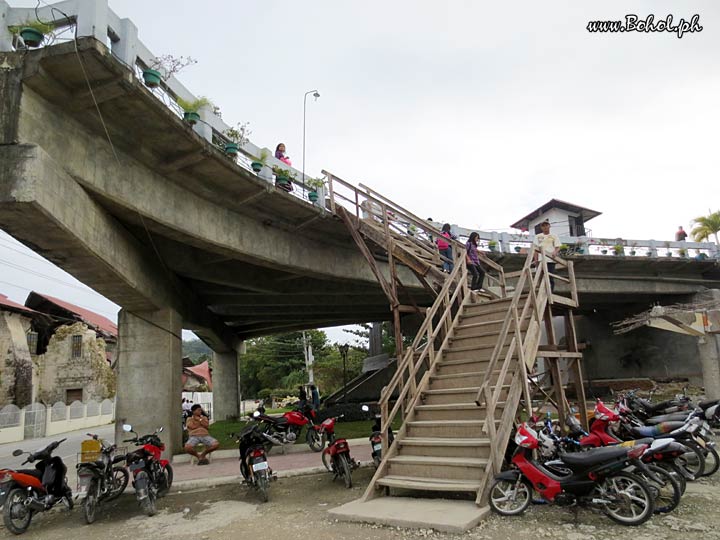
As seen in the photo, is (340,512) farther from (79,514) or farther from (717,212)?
(717,212)

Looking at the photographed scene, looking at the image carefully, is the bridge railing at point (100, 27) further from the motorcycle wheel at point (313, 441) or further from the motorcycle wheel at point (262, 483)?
the motorcycle wheel at point (313, 441)

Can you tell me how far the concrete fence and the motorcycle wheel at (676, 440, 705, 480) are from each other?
2465cm

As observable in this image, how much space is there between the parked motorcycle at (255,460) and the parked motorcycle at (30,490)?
2.41 metres

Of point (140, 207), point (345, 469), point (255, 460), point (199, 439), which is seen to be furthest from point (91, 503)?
point (140, 207)

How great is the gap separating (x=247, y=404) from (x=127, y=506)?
136ft

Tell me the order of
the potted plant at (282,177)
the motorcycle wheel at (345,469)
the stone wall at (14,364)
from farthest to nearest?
1. the stone wall at (14,364)
2. the potted plant at (282,177)
3. the motorcycle wheel at (345,469)

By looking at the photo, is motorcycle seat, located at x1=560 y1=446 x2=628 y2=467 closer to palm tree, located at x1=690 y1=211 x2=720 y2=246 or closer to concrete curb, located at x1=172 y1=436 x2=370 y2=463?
concrete curb, located at x1=172 y1=436 x2=370 y2=463

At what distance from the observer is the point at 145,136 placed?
8.16 metres

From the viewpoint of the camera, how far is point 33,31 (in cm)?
634

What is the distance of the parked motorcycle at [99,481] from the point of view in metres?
6.64

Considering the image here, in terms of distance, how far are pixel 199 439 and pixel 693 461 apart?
913 cm

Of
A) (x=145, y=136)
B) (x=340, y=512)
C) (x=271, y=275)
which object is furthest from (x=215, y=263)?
(x=340, y=512)

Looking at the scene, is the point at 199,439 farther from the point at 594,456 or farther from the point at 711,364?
the point at 711,364

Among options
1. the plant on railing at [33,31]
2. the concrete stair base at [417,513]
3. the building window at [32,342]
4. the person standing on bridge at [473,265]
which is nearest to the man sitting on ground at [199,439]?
the concrete stair base at [417,513]
